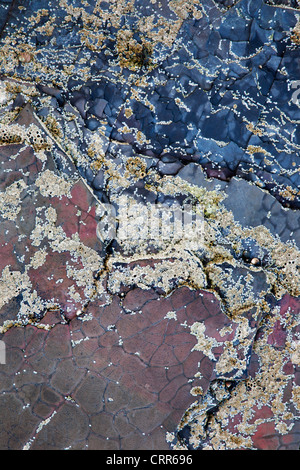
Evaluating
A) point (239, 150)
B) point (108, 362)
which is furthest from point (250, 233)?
point (108, 362)

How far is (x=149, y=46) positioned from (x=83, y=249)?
0.87 m

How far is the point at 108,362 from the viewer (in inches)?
58.7

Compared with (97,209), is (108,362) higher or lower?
lower

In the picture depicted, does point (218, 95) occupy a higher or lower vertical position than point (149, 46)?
lower

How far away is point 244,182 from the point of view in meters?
1.58

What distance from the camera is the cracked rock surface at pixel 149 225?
1493mm

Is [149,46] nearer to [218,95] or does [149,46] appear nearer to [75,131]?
[218,95]

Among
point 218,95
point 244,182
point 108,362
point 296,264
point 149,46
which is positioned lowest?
point 108,362

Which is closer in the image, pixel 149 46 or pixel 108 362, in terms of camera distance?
pixel 108 362

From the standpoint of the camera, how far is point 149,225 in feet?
5.13

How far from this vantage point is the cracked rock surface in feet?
4.90

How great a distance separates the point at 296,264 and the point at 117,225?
74 cm

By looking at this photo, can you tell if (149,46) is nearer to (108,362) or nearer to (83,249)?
(83,249)
